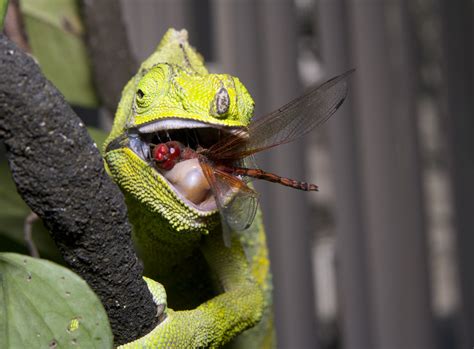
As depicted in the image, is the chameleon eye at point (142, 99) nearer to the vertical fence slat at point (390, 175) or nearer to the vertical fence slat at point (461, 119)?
the vertical fence slat at point (390, 175)

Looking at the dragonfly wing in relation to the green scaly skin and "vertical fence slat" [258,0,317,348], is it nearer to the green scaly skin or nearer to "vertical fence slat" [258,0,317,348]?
the green scaly skin

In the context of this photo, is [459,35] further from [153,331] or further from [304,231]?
[153,331]

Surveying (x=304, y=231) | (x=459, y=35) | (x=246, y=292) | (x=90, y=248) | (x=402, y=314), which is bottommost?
(x=402, y=314)

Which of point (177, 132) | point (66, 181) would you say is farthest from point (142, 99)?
point (66, 181)

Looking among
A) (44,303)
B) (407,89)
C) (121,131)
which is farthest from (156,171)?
(407,89)

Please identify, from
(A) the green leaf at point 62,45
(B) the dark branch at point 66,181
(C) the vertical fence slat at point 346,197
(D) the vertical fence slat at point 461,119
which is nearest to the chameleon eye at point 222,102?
(B) the dark branch at point 66,181

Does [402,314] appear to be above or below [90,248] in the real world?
below

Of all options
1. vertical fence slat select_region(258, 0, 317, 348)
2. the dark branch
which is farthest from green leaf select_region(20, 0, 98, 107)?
vertical fence slat select_region(258, 0, 317, 348)
